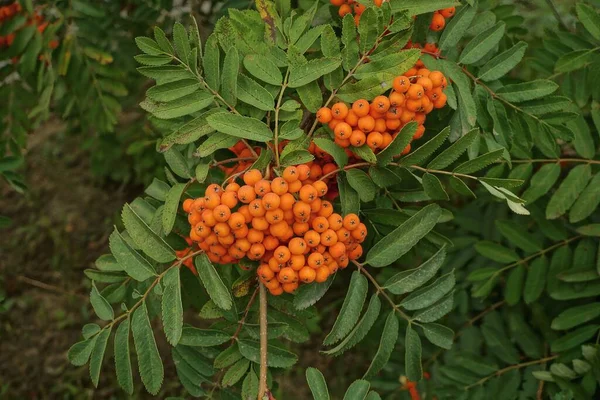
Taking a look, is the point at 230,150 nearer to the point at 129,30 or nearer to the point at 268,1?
the point at 268,1

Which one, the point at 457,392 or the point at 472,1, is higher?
the point at 472,1

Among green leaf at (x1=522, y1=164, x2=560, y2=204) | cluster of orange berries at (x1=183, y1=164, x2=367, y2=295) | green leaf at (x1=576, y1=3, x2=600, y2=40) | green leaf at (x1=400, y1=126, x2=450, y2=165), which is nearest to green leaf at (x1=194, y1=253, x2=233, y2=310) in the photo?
cluster of orange berries at (x1=183, y1=164, x2=367, y2=295)

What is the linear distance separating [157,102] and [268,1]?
38 centimetres

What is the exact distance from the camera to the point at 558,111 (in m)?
1.77

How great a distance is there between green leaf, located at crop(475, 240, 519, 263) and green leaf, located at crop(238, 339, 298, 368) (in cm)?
93

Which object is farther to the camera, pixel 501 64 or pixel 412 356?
pixel 501 64

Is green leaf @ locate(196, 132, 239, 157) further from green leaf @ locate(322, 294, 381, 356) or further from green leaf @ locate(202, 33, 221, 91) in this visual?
green leaf @ locate(322, 294, 381, 356)

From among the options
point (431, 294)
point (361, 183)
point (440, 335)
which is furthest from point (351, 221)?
point (440, 335)

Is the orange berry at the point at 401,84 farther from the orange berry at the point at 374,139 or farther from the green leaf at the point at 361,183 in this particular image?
the green leaf at the point at 361,183

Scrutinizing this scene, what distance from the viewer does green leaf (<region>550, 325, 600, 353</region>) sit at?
2.01 meters

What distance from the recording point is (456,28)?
1629mm

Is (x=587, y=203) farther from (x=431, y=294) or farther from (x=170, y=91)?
A: (x=170, y=91)

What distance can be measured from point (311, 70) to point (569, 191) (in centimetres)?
101

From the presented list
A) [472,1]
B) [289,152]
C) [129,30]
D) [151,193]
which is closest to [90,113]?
[129,30]
